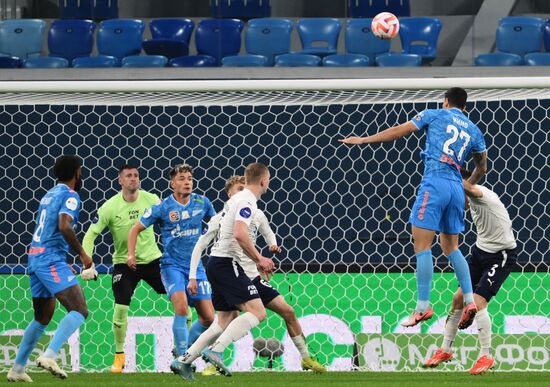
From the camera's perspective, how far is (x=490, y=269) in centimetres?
869

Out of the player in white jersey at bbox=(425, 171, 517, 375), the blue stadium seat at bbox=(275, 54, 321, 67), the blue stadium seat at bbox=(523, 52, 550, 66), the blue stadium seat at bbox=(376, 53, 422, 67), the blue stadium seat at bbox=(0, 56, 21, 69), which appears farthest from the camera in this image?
the blue stadium seat at bbox=(0, 56, 21, 69)

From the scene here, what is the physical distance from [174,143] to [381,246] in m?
2.54

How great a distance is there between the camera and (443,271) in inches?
410

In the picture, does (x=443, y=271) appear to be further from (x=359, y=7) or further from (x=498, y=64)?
(x=359, y=7)

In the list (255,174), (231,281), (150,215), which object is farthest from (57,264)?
(255,174)

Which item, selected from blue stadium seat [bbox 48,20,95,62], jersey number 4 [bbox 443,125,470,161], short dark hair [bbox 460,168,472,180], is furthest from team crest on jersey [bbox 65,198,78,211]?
blue stadium seat [bbox 48,20,95,62]

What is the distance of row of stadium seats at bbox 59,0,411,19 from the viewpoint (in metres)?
16.2

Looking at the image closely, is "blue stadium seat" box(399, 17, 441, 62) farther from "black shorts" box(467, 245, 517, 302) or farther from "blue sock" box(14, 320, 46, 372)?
"blue sock" box(14, 320, 46, 372)

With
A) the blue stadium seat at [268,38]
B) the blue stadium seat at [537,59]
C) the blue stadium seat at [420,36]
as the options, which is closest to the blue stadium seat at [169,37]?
the blue stadium seat at [268,38]

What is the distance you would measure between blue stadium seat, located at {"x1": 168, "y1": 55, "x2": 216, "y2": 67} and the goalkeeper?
4.88 meters

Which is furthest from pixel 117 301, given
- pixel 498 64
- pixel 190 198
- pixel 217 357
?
pixel 498 64

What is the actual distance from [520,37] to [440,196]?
7.73 metres

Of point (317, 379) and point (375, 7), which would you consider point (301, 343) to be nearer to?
point (317, 379)

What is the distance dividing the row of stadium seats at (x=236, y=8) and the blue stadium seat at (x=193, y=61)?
1693 millimetres
